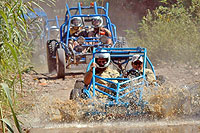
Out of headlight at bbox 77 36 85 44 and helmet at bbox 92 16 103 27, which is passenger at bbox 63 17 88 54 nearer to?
headlight at bbox 77 36 85 44

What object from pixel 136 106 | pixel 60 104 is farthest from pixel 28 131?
pixel 136 106

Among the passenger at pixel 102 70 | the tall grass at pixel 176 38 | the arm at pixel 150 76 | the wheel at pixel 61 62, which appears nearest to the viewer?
the passenger at pixel 102 70

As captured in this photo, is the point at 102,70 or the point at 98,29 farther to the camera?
the point at 98,29

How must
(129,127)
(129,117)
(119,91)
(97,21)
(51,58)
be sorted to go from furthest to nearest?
(51,58) → (97,21) → (119,91) → (129,117) → (129,127)

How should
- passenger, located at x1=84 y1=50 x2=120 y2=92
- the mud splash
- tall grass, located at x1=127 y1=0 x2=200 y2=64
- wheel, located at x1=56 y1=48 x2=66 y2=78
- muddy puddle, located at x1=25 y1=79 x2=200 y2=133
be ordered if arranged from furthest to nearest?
tall grass, located at x1=127 y1=0 x2=200 y2=64 < wheel, located at x1=56 y1=48 x2=66 y2=78 < passenger, located at x1=84 y1=50 x2=120 y2=92 < the mud splash < muddy puddle, located at x1=25 y1=79 x2=200 y2=133

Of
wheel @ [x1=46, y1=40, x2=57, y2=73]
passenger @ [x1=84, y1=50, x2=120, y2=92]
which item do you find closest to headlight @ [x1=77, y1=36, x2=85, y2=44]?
wheel @ [x1=46, y1=40, x2=57, y2=73]

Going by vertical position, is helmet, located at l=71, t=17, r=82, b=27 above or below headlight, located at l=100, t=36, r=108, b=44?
above

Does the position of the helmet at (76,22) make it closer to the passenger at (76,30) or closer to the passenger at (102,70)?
the passenger at (76,30)

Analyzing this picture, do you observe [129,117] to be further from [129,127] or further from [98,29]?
[98,29]

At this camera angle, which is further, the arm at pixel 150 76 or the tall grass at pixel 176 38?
the tall grass at pixel 176 38

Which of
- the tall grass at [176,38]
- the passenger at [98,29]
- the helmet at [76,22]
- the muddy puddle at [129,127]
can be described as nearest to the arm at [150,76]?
the muddy puddle at [129,127]

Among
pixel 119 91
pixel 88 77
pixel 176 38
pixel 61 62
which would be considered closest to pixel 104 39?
pixel 61 62

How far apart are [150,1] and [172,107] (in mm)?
9979

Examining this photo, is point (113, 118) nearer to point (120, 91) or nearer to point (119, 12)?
point (120, 91)
